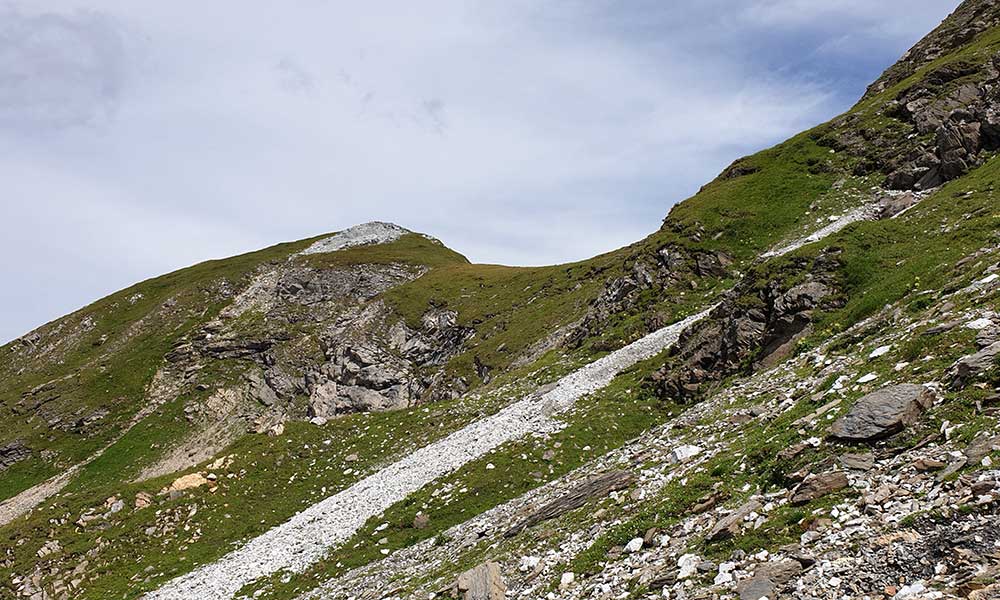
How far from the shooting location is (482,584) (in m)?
16.0

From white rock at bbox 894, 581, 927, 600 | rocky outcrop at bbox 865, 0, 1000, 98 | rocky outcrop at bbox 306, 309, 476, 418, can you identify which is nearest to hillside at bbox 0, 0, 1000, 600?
white rock at bbox 894, 581, 927, 600

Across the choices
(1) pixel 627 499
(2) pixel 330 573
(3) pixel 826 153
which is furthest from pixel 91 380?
(3) pixel 826 153

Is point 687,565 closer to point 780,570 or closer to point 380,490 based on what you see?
point 780,570

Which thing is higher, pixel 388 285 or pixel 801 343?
pixel 388 285

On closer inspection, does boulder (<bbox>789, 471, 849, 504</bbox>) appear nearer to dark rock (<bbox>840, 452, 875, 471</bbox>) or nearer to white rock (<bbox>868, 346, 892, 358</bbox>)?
dark rock (<bbox>840, 452, 875, 471</bbox>)

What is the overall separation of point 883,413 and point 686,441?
27.8 ft

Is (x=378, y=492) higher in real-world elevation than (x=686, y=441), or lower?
higher

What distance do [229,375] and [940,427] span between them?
10100 centimetres

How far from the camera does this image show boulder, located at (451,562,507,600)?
15.6 m

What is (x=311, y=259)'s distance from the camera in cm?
13412

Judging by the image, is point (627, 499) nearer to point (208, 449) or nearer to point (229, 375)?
point (208, 449)

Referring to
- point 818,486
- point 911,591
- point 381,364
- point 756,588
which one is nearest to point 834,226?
point 818,486

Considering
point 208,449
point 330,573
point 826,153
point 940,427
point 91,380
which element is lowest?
point 330,573

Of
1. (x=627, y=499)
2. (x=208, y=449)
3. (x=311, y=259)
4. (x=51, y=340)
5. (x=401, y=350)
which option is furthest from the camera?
(x=311, y=259)
